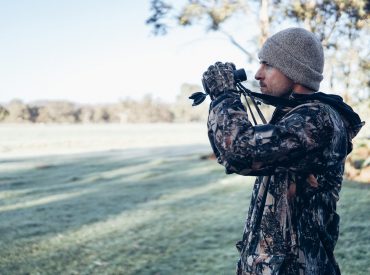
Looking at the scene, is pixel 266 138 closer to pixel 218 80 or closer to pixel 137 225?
pixel 218 80

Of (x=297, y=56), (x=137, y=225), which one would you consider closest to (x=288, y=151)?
(x=297, y=56)

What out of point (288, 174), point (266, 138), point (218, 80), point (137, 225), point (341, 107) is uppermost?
point (218, 80)

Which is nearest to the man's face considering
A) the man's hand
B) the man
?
the man

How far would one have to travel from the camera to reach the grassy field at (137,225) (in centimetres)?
521

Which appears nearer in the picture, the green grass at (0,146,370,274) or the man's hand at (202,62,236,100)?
the man's hand at (202,62,236,100)

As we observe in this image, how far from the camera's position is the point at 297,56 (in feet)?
5.50

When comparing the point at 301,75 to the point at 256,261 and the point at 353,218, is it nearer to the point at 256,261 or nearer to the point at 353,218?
the point at 256,261

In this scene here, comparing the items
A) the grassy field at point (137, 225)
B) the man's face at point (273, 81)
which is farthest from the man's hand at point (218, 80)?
the grassy field at point (137, 225)

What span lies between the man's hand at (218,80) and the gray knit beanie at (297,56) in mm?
197

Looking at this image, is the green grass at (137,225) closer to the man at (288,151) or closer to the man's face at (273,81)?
the man at (288,151)

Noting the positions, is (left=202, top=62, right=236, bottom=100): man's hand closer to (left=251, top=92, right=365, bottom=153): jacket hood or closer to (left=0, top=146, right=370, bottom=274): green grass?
(left=251, top=92, right=365, bottom=153): jacket hood

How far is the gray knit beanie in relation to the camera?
1675 millimetres

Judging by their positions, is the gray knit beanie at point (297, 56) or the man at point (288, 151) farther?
the gray knit beanie at point (297, 56)

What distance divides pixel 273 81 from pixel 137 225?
19.4 ft
